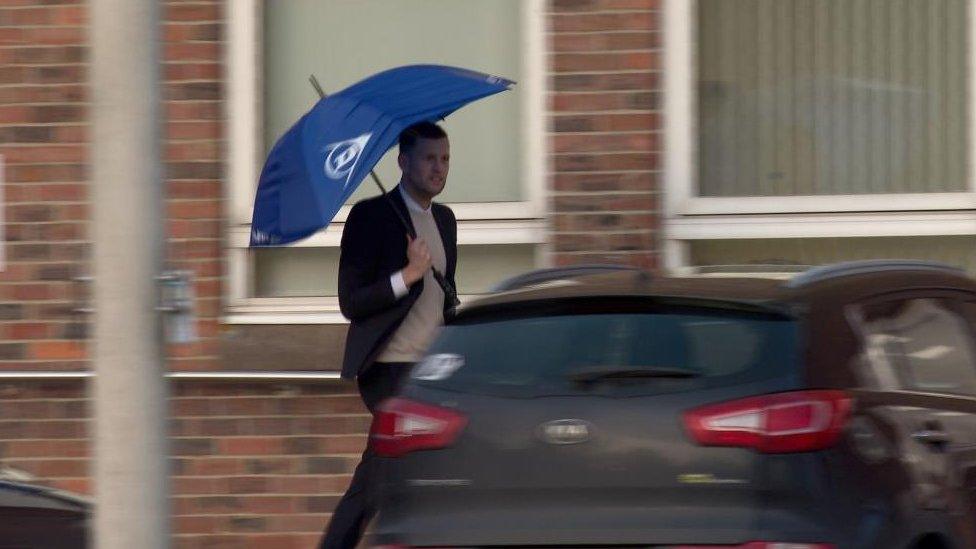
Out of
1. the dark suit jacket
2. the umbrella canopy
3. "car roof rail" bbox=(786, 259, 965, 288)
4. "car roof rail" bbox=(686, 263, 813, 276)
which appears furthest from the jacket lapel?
"car roof rail" bbox=(786, 259, 965, 288)

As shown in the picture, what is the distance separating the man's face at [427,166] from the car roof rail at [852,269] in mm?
1806

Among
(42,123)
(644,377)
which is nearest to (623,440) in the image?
(644,377)

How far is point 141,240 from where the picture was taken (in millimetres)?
4395

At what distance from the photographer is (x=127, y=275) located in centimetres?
439

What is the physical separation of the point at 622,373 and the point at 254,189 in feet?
13.7

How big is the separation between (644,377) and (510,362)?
0.41 metres

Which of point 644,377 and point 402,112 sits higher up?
point 402,112

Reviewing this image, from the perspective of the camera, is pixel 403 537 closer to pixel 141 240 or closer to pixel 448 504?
pixel 448 504

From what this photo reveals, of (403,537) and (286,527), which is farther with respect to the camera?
Result: (286,527)

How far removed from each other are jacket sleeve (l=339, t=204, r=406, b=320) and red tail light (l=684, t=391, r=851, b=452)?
2080 mm

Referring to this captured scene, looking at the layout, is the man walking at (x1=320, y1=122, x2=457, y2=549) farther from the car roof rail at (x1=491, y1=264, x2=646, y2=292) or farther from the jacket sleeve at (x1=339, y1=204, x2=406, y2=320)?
the car roof rail at (x1=491, y1=264, x2=646, y2=292)

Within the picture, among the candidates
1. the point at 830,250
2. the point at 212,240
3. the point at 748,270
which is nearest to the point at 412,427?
the point at 748,270

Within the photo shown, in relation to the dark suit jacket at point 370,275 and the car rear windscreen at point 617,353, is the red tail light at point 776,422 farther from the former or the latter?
the dark suit jacket at point 370,275

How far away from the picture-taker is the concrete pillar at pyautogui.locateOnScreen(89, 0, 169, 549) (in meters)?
4.38
